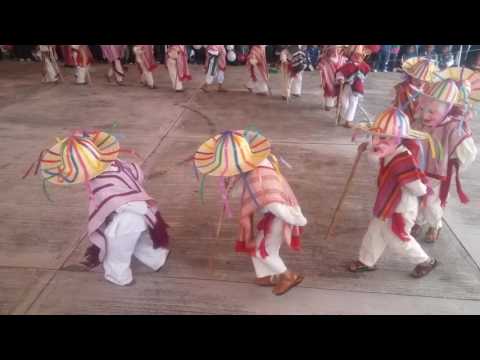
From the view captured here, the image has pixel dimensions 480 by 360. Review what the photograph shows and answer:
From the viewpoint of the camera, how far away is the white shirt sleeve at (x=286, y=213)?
8.91 ft

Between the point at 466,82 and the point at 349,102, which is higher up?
the point at 466,82

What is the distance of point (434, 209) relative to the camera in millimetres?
3572

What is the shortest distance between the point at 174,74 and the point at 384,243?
5988 millimetres

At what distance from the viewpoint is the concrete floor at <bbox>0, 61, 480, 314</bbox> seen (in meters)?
3.15

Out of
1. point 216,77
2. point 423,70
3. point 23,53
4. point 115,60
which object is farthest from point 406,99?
point 23,53

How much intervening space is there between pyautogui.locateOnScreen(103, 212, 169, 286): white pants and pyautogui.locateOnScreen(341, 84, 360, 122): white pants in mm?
4039

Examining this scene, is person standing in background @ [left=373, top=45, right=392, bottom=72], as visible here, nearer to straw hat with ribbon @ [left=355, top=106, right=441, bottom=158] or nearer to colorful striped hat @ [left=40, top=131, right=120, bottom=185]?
straw hat with ribbon @ [left=355, top=106, right=441, bottom=158]

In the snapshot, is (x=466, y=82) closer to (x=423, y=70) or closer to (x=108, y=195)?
(x=423, y=70)

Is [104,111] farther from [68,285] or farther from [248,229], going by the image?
[248,229]

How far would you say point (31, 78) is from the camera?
922 centimetres

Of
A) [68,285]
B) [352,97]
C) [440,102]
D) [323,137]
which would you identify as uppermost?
[440,102]

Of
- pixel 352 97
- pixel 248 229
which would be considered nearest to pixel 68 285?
pixel 248 229

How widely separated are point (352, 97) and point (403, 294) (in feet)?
12.4

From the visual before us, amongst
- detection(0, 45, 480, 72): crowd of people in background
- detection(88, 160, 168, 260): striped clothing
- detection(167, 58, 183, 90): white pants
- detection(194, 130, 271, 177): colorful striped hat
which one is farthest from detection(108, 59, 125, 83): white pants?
detection(194, 130, 271, 177): colorful striped hat
